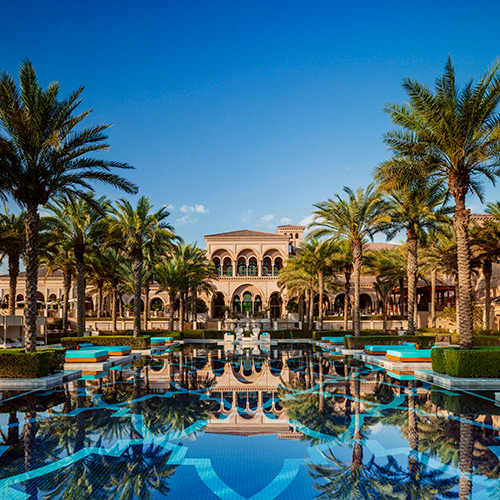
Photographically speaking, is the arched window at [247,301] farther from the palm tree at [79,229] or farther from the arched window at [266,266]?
the palm tree at [79,229]

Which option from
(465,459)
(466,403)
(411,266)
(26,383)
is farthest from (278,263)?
(465,459)

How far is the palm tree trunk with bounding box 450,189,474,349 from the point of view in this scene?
13.3 m

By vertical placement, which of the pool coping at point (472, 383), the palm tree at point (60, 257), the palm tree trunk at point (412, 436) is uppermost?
the palm tree at point (60, 257)

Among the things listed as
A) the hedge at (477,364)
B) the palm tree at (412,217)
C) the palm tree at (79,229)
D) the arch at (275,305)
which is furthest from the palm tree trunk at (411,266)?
the arch at (275,305)

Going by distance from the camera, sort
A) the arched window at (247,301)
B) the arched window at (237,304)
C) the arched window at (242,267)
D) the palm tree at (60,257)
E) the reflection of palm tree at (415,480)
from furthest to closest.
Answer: the arched window at (242,267) → the arched window at (247,301) → the arched window at (237,304) → the palm tree at (60,257) → the reflection of palm tree at (415,480)

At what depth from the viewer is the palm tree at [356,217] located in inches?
917

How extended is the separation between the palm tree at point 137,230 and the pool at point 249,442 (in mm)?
11776

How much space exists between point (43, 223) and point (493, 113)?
67.3 ft

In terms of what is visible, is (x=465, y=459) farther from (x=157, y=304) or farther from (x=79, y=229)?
(x=157, y=304)

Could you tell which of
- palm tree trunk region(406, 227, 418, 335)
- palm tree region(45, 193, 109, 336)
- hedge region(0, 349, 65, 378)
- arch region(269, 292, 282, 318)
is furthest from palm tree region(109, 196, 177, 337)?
arch region(269, 292, 282, 318)

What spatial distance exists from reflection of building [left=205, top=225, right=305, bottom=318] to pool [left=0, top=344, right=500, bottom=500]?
131 feet

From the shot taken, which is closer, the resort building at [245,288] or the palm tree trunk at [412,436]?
the palm tree trunk at [412,436]

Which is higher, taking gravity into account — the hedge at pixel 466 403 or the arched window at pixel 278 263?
the arched window at pixel 278 263

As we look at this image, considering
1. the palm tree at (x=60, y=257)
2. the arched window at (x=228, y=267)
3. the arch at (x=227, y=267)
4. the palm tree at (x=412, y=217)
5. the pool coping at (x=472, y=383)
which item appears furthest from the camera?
the arched window at (x=228, y=267)
